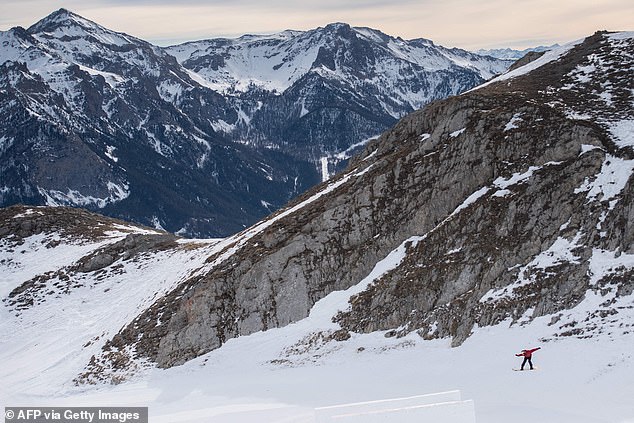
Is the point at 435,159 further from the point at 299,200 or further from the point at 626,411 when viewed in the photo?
the point at 626,411

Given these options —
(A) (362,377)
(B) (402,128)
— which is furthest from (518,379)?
(B) (402,128)

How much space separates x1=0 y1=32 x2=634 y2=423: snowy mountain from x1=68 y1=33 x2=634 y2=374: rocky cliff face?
13 centimetres

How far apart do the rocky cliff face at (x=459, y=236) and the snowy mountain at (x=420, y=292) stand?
0.13 meters

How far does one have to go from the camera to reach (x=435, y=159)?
183 ft

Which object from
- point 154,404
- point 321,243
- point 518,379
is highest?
point 321,243

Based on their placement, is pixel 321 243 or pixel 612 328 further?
pixel 321 243

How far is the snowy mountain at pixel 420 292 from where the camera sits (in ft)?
129

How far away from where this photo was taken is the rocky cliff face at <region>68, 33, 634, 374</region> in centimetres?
4437

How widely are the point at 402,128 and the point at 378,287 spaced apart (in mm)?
18622

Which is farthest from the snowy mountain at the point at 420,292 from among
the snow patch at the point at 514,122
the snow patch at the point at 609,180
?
the snow patch at the point at 514,122

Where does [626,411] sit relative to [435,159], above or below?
below

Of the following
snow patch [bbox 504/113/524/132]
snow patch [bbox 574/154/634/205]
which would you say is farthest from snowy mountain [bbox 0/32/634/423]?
snow patch [bbox 504/113/524/132]

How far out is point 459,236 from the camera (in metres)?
50.0

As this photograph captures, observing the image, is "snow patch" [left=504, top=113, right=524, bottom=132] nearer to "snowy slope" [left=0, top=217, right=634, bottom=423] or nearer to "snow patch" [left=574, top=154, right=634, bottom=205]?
"snow patch" [left=574, top=154, right=634, bottom=205]
